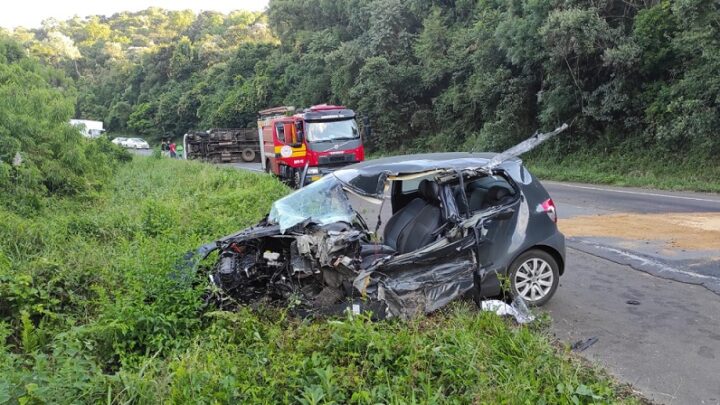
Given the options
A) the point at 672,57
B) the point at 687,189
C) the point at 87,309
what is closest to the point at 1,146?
the point at 87,309

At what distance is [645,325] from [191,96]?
57421 millimetres

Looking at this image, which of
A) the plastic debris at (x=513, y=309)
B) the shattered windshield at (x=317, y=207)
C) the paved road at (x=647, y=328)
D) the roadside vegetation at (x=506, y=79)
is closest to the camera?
the paved road at (x=647, y=328)

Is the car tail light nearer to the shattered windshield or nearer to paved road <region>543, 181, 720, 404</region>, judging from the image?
paved road <region>543, 181, 720, 404</region>

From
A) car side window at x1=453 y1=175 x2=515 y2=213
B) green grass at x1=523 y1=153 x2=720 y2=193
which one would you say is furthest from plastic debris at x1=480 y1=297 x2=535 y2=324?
green grass at x1=523 y1=153 x2=720 y2=193

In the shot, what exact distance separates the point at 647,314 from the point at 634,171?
1440 cm

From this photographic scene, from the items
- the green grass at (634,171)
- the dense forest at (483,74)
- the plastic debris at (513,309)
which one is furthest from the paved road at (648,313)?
the dense forest at (483,74)

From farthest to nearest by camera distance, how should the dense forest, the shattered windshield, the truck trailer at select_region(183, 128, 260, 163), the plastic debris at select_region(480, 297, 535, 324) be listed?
the truck trailer at select_region(183, 128, 260, 163), the dense forest, the shattered windshield, the plastic debris at select_region(480, 297, 535, 324)

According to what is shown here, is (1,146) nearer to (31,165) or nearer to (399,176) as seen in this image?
(31,165)

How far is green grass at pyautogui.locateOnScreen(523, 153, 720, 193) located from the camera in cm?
1557

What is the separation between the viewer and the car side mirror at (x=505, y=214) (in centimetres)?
538

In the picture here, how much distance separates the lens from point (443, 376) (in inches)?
147

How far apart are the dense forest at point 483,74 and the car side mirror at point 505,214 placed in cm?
1272

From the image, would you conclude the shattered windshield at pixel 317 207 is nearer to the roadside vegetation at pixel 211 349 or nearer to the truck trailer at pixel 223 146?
the roadside vegetation at pixel 211 349

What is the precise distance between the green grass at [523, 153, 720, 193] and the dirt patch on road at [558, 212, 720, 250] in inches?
204
